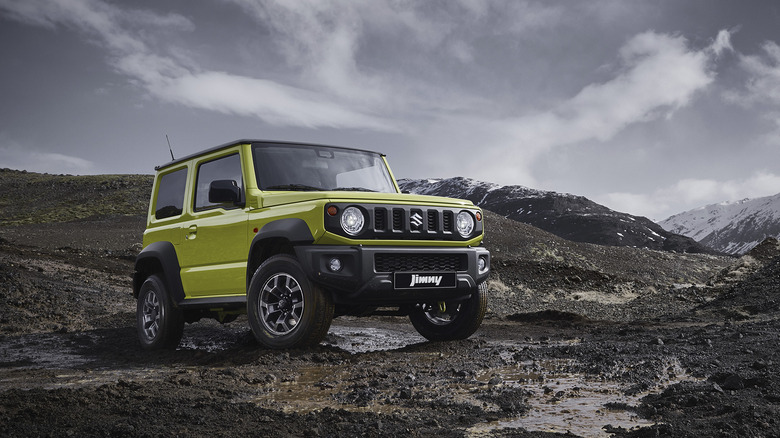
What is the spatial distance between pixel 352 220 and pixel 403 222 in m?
0.53

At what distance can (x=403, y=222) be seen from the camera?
6141 millimetres

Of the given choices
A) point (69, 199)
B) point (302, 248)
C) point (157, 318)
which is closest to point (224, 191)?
point (302, 248)

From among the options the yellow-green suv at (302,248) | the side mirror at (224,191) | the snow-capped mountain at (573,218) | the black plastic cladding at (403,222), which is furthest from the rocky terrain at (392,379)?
the snow-capped mountain at (573,218)

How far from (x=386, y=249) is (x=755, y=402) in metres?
3.16

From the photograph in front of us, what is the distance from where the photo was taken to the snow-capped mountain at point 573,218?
7800 cm

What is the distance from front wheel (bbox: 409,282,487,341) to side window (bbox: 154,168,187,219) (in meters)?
3.06

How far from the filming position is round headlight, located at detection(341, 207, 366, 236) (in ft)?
19.2

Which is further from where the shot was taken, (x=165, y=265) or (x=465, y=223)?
(x=165, y=265)

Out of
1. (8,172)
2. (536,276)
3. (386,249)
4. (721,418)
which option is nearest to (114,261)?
(536,276)

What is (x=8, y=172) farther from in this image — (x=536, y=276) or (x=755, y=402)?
(x=755, y=402)

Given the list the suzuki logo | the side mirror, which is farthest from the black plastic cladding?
the side mirror

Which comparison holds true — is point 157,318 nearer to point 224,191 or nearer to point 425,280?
point 224,191

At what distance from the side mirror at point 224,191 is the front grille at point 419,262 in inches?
62.4

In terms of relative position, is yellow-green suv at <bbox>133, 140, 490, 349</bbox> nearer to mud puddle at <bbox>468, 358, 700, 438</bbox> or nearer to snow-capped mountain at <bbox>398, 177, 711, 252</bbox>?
mud puddle at <bbox>468, 358, 700, 438</bbox>
